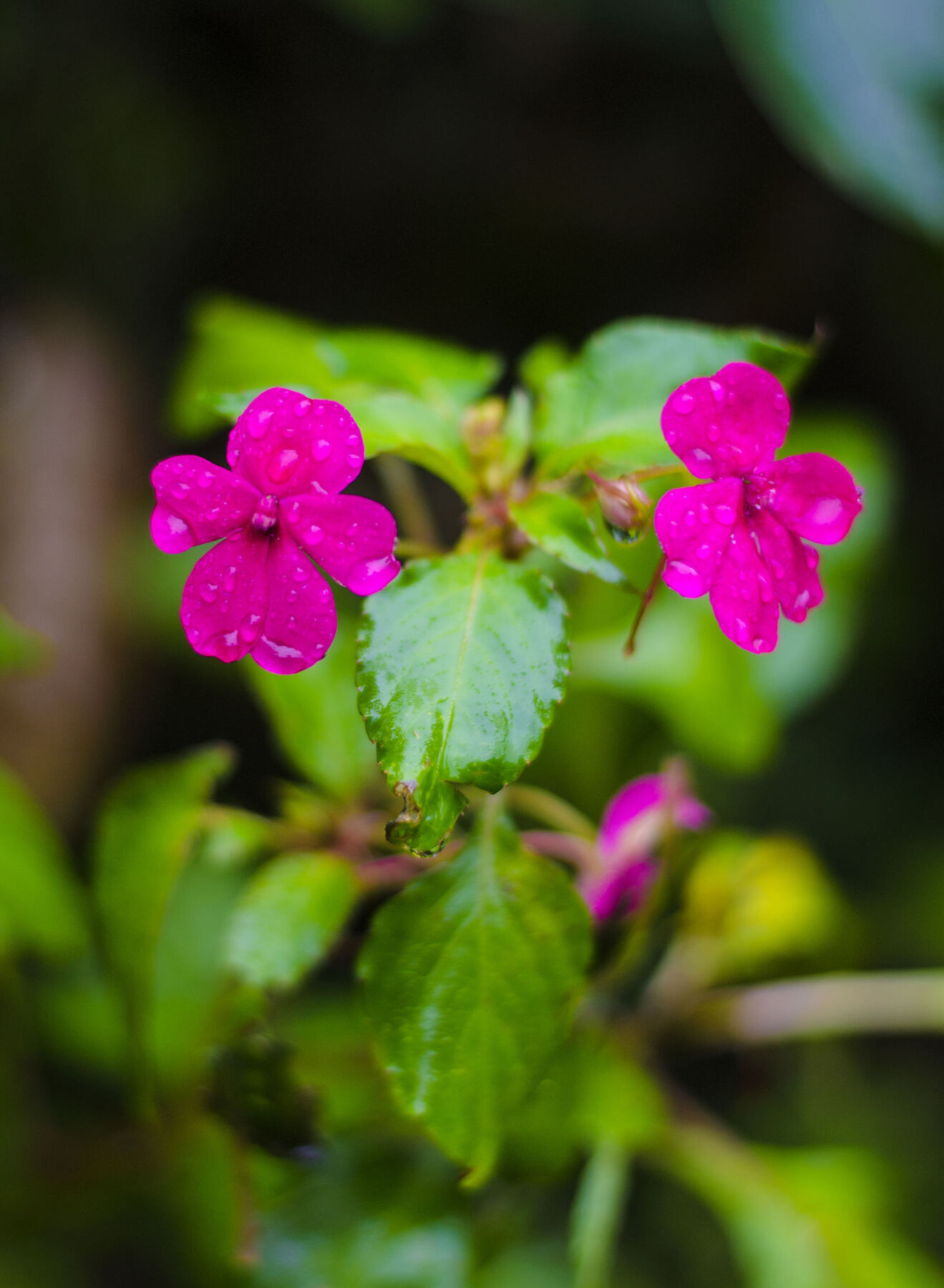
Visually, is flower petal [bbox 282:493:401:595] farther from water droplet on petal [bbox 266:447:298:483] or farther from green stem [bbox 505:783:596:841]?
green stem [bbox 505:783:596:841]

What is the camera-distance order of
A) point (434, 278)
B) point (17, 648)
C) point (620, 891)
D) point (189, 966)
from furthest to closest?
point (434, 278), point (189, 966), point (17, 648), point (620, 891)

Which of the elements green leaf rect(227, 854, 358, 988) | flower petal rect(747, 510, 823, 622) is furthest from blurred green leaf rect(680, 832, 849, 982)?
flower petal rect(747, 510, 823, 622)

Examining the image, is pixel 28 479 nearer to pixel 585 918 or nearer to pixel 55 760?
pixel 55 760

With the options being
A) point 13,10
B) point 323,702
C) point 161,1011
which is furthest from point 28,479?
point 323,702

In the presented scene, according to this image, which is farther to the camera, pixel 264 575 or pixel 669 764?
pixel 669 764

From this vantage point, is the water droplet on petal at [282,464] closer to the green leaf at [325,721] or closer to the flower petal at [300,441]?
the flower petal at [300,441]

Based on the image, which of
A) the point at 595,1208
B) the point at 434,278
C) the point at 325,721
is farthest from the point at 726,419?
the point at 434,278

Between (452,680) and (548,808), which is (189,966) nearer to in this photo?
(548,808)
